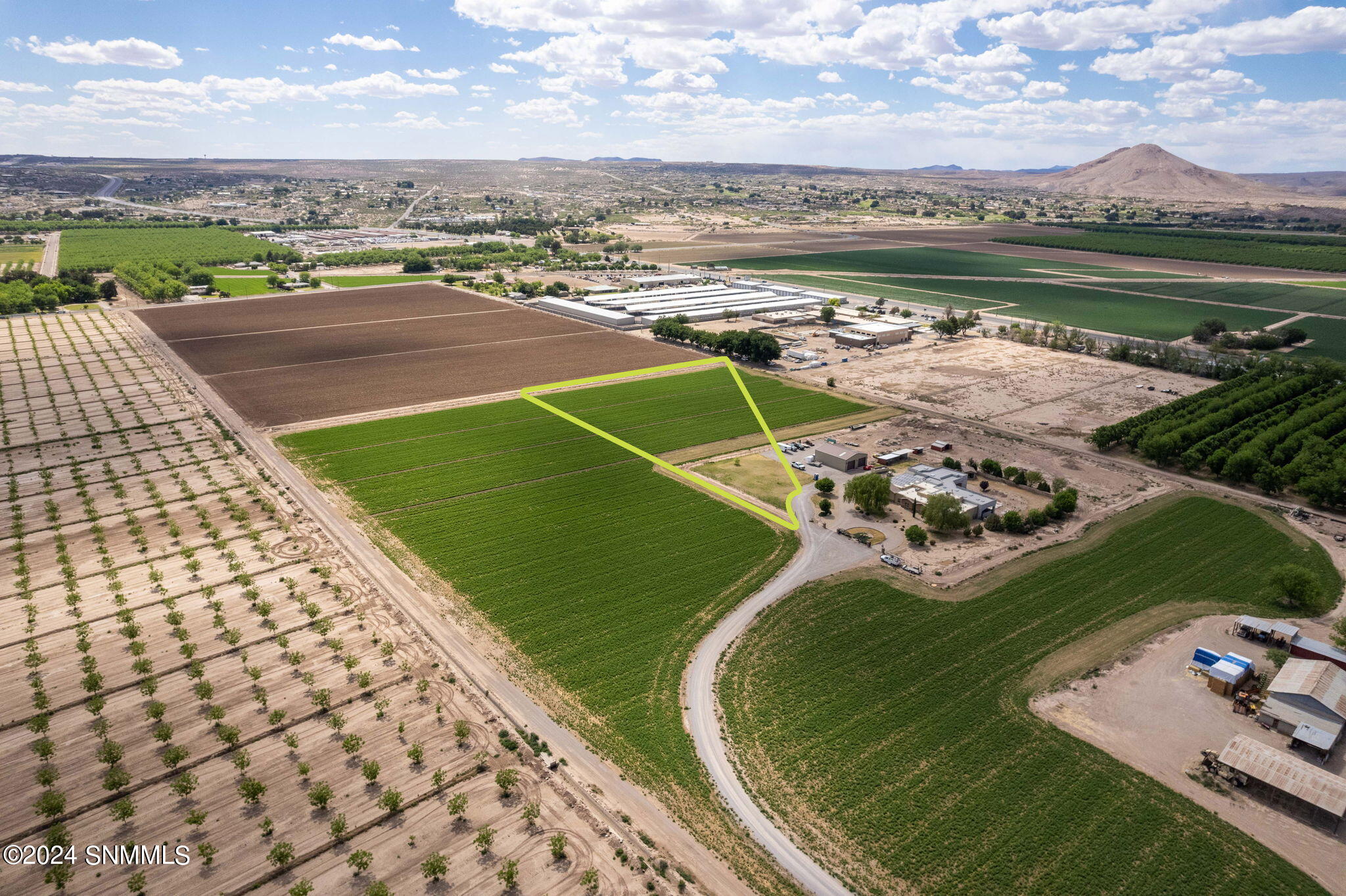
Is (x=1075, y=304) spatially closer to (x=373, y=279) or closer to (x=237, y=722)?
(x=373, y=279)

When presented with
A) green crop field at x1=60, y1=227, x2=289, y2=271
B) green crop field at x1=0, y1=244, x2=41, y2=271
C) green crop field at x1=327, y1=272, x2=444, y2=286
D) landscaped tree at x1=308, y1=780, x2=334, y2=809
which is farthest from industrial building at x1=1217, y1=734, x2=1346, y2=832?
green crop field at x1=0, y1=244, x2=41, y2=271

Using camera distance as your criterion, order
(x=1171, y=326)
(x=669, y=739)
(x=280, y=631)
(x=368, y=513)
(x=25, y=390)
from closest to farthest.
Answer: (x=669, y=739), (x=280, y=631), (x=368, y=513), (x=25, y=390), (x=1171, y=326)

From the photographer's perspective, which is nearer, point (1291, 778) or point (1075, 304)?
point (1291, 778)

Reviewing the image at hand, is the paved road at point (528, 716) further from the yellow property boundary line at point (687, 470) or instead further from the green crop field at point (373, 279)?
the green crop field at point (373, 279)

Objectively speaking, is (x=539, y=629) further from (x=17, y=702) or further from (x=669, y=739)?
(x=17, y=702)

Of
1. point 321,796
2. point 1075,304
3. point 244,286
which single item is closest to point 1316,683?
point 321,796

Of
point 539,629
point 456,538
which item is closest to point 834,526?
point 539,629
